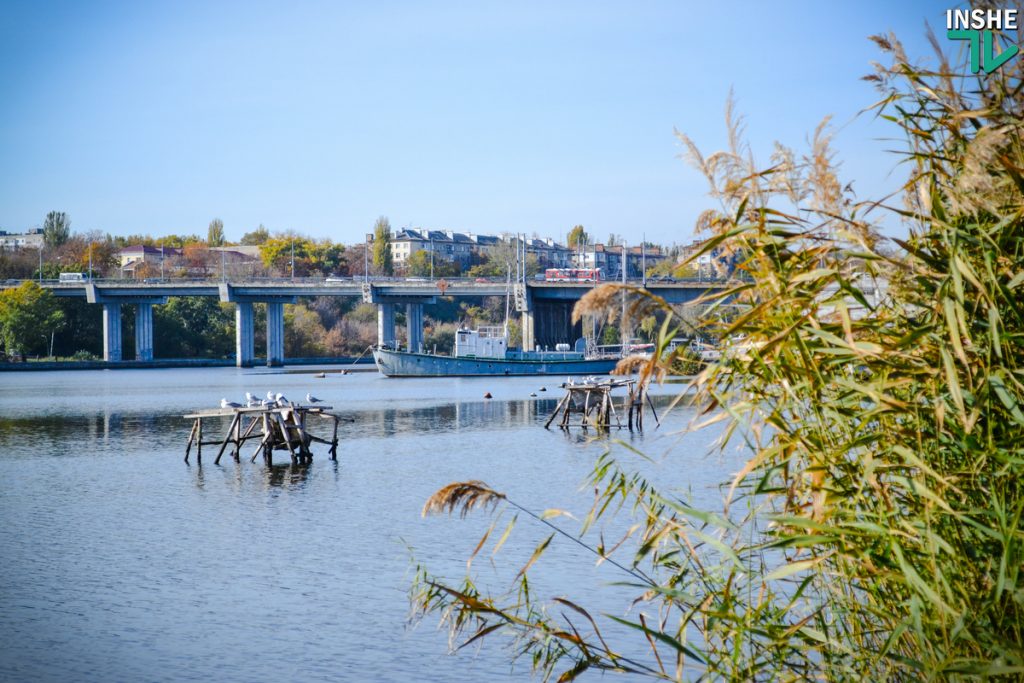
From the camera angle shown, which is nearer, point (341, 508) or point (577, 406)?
point (341, 508)

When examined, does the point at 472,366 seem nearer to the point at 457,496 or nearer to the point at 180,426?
the point at 180,426

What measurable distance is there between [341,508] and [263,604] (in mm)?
7979

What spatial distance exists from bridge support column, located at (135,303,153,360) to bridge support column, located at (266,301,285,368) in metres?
12.4

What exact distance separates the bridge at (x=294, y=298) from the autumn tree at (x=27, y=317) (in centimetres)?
294

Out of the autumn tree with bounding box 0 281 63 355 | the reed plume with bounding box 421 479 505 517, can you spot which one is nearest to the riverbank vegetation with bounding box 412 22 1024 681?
the reed plume with bounding box 421 479 505 517

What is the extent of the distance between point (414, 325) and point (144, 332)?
2906cm

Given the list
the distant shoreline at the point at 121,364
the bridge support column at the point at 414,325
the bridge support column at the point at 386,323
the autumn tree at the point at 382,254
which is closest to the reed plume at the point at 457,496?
the distant shoreline at the point at 121,364

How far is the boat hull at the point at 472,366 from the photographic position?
9612 centimetres

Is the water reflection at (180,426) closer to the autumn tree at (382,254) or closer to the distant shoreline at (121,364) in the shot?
the distant shoreline at (121,364)

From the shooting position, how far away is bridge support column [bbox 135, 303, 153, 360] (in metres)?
118

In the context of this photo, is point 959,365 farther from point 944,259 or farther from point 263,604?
point 263,604

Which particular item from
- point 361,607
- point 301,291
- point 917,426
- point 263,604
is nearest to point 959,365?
point 917,426

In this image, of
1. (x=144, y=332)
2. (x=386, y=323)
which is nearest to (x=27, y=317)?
(x=144, y=332)

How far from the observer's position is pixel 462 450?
3412 cm
